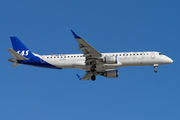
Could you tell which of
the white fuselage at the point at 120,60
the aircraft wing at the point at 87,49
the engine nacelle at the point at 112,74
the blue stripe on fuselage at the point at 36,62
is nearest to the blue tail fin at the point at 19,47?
the blue stripe on fuselage at the point at 36,62

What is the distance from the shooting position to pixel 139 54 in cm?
5575

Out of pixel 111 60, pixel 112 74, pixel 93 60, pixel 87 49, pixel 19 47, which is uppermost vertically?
pixel 19 47

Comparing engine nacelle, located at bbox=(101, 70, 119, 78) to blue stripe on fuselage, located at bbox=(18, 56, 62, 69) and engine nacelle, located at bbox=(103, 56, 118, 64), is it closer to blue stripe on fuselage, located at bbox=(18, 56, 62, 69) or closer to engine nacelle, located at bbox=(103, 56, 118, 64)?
engine nacelle, located at bbox=(103, 56, 118, 64)

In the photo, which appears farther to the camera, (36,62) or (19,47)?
(19,47)

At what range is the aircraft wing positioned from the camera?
48.1 meters

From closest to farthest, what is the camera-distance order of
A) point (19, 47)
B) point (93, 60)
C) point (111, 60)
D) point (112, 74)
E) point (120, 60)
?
point (111, 60)
point (93, 60)
point (120, 60)
point (112, 74)
point (19, 47)

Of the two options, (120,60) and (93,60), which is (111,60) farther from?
(93,60)

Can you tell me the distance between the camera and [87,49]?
168ft

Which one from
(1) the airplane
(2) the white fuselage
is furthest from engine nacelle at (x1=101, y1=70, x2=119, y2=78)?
(2) the white fuselage

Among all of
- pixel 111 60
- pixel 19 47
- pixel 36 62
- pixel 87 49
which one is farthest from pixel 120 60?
pixel 19 47

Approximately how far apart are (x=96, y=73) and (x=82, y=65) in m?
5.95

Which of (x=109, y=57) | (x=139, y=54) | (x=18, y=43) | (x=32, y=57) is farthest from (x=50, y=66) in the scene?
(x=139, y=54)

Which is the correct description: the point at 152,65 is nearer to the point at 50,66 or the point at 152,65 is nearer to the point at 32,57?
the point at 50,66

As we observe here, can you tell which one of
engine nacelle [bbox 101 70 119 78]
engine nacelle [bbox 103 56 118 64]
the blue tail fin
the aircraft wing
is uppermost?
the blue tail fin
